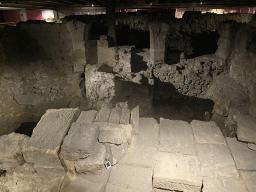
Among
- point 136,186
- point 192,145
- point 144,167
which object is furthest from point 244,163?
point 136,186

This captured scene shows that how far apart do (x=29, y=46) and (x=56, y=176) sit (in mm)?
7323

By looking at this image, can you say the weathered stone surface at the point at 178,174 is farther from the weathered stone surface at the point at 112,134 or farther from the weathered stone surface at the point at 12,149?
the weathered stone surface at the point at 12,149

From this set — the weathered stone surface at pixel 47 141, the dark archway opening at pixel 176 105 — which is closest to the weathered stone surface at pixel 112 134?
the weathered stone surface at pixel 47 141

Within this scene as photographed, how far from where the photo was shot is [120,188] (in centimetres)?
206

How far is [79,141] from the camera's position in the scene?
2256 millimetres

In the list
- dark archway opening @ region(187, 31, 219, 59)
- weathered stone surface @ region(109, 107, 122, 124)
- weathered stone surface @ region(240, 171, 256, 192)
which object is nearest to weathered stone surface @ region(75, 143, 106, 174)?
weathered stone surface @ region(109, 107, 122, 124)

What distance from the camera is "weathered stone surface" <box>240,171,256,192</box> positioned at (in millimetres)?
2063

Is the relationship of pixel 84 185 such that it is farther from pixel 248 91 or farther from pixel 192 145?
pixel 248 91

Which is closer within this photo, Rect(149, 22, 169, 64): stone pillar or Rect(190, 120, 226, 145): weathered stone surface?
Rect(190, 120, 226, 145): weathered stone surface

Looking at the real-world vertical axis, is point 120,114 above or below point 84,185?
above

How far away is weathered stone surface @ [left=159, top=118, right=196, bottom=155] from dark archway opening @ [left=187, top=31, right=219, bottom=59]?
9380 millimetres

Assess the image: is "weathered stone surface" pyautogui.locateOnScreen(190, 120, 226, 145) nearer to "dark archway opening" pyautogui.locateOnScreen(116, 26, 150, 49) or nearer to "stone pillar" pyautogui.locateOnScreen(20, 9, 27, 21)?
"dark archway opening" pyautogui.locateOnScreen(116, 26, 150, 49)

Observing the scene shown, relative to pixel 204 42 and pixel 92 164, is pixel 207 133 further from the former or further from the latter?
pixel 204 42

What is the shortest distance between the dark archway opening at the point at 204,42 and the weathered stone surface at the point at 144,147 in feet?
31.6
